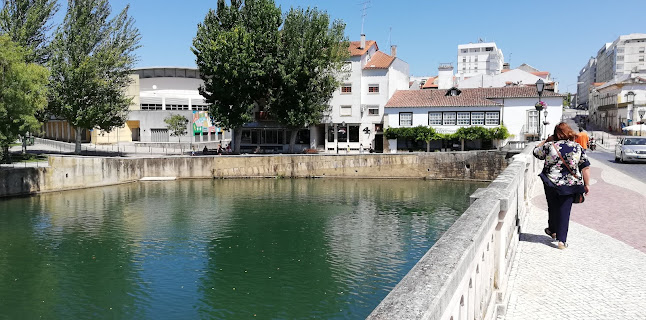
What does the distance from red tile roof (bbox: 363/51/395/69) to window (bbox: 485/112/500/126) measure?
11608mm

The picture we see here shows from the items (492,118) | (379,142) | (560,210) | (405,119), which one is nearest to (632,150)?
(492,118)

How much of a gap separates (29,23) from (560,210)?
146 ft

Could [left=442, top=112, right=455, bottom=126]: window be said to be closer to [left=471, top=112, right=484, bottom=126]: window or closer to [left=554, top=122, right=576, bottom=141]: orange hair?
[left=471, top=112, right=484, bottom=126]: window

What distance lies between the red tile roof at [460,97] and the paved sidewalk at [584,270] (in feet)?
128

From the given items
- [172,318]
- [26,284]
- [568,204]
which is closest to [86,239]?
[26,284]

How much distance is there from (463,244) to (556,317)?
2279mm

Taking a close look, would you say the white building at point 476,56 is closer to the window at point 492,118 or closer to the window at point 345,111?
the window at point 345,111

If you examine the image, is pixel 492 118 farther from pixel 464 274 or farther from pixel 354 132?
pixel 464 274

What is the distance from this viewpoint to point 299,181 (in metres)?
44.2

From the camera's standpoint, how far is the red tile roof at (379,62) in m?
53.9

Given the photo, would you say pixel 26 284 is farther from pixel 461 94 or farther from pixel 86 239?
pixel 461 94

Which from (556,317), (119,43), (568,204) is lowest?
(556,317)

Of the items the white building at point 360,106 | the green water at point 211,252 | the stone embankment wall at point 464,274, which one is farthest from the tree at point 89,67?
the stone embankment wall at point 464,274

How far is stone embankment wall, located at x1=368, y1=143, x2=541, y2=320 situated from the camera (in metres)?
3.19
